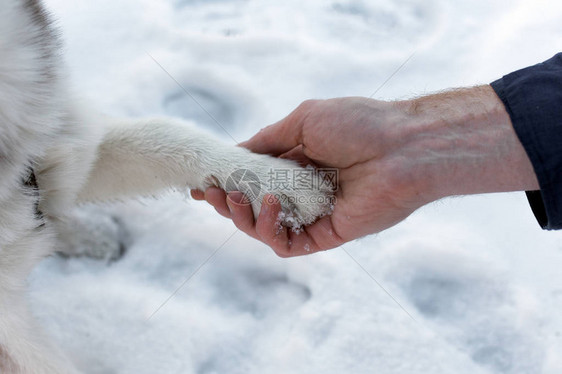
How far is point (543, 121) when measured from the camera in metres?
1.40

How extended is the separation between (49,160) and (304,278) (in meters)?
0.96

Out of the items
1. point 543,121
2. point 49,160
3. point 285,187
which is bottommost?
point 285,187

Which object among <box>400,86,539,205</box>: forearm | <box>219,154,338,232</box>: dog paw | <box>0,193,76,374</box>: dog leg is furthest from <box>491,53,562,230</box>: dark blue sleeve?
<box>0,193,76,374</box>: dog leg

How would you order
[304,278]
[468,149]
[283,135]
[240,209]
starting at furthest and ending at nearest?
[304,278] < [283,135] < [240,209] < [468,149]

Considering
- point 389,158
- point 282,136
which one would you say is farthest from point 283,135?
point 389,158

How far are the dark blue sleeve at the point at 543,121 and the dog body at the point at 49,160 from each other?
617 mm

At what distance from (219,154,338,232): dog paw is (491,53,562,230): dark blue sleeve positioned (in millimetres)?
590

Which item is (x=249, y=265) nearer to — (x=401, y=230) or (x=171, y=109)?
(x=401, y=230)

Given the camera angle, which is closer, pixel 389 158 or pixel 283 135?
pixel 389 158

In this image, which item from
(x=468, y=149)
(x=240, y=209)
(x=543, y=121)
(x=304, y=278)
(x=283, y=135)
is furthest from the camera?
(x=304, y=278)

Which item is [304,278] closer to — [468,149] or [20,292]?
[468,149]

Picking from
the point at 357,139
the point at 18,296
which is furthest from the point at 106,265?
the point at 357,139

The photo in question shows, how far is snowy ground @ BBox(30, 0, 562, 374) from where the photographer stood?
180 cm

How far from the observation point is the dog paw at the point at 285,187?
1.62m
